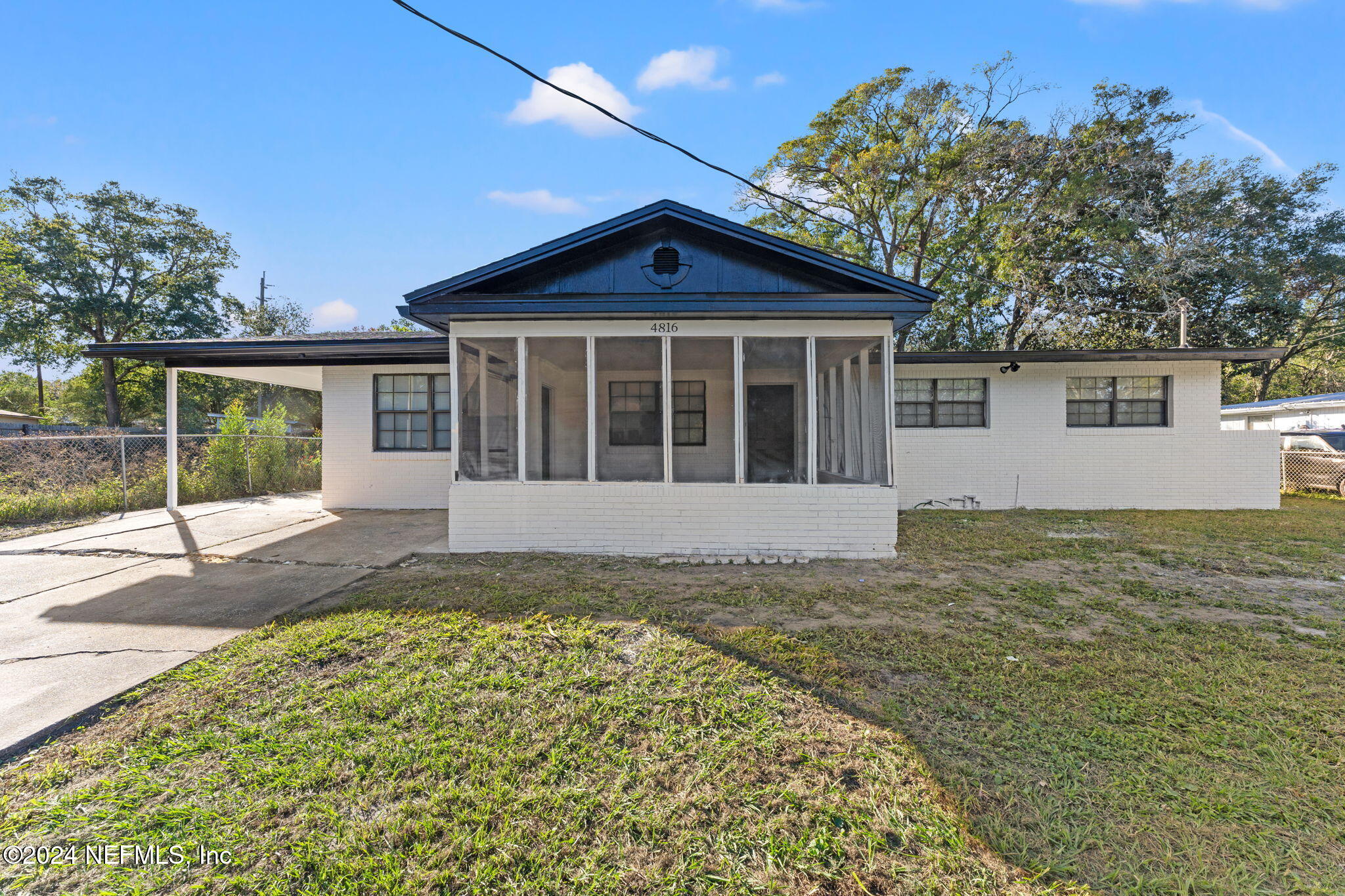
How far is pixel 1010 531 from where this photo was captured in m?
7.72

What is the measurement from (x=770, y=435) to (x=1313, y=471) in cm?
1437

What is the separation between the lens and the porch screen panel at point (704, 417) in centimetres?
626

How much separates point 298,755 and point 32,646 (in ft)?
9.19

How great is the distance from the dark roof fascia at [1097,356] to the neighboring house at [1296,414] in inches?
331

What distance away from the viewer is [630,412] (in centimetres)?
634

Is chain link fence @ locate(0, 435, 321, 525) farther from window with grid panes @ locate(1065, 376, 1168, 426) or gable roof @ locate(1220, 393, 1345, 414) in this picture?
gable roof @ locate(1220, 393, 1345, 414)

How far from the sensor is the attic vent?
6145 millimetres

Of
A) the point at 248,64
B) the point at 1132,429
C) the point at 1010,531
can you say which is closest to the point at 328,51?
the point at 248,64

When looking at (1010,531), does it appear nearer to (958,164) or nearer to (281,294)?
(958,164)

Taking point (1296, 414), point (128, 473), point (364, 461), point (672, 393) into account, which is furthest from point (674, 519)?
point (1296, 414)

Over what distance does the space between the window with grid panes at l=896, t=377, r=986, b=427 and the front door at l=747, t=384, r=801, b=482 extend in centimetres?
501

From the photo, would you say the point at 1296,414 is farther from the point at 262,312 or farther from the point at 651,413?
the point at 262,312

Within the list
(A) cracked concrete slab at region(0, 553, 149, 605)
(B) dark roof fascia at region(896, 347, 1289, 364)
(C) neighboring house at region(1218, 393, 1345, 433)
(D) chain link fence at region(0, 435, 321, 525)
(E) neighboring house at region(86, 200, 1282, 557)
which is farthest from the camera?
(C) neighboring house at region(1218, 393, 1345, 433)

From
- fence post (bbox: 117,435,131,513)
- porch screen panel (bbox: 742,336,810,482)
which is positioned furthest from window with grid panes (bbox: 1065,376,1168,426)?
fence post (bbox: 117,435,131,513)
